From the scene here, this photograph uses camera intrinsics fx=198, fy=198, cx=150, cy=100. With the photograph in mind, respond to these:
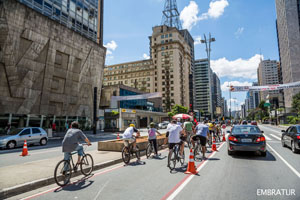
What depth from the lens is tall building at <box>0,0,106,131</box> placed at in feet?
79.4

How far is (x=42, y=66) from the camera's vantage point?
28.3 meters

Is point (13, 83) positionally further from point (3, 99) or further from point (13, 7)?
point (13, 7)

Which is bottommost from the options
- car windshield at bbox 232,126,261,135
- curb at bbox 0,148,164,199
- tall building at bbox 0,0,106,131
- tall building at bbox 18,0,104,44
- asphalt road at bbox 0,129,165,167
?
asphalt road at bbox 0,129,165,167

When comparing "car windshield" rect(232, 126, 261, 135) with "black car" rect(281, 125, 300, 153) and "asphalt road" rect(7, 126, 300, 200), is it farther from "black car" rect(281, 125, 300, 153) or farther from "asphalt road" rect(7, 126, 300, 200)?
"black car" rect(281, 125, 300, 153)

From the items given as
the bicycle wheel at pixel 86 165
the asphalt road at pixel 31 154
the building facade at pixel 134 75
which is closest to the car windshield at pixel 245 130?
the bicycle wheel at pixel 86 165

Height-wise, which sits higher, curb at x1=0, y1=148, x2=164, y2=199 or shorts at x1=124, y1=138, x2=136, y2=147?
shorts at x1=124, y1=138, x2=136, y2=147

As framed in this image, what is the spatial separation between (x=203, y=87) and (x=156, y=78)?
219 ft

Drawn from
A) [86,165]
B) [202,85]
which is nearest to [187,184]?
[86,165]

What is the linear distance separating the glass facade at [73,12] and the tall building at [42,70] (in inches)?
15.3

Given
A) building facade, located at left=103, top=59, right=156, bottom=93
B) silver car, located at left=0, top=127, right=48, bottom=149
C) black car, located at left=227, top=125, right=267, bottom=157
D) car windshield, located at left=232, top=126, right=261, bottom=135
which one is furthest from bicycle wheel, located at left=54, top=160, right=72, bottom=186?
building facade, located at left=103, top=59, right=156, bottom=93

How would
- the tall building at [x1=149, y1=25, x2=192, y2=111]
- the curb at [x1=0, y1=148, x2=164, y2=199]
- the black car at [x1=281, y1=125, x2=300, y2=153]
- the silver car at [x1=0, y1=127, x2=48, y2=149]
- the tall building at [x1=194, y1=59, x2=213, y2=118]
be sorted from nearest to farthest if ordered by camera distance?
1. the curb at [x1=0, y1=148, x2=164, y2=199]
2. the black car at [x1=281, y1=125, x2=300, y2=153]
3. the silver car at [x1=0, y1=127, x2=48, y2=149]
4. the tall building at [x1=149, y1=25, x2=192, y2=111]
5. the tall building at [x1=194, y1=59, x2=213, y2=118]

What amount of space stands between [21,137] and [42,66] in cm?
1628

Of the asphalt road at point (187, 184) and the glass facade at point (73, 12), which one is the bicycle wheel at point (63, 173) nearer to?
the asphalt road at point (187, 184)

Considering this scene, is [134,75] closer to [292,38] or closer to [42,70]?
[292,38]
